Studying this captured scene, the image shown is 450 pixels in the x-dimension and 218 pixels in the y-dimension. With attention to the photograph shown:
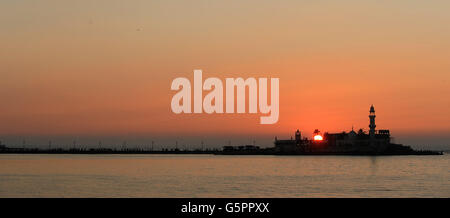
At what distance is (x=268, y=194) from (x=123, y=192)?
13.3 m

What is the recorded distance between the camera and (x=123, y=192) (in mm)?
56094

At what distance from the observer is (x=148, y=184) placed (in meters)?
65.0
